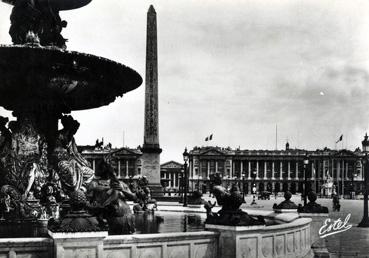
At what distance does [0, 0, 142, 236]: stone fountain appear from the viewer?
37.5ft

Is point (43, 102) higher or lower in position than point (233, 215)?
higher

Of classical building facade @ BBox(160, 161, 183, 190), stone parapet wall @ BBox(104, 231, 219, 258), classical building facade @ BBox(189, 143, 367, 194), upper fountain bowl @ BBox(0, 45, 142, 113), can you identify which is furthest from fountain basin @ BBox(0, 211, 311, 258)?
classical building facade @ BBox(160, 161, 183, 190)

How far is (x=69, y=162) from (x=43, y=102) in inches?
54.5

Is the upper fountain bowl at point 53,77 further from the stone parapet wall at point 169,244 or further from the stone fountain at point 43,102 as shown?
the stone parapet wall at point 169,244

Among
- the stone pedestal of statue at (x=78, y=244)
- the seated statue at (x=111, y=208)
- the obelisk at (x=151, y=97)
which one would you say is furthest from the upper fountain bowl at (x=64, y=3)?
the obelisk at (x=151, y=97)

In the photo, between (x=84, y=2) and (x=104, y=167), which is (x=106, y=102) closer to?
(x=84, y=2)

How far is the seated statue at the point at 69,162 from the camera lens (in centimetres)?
1264

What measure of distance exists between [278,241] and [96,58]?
505cm

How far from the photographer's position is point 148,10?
107ft

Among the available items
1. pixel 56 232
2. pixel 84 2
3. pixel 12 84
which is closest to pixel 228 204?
pixel 56 232

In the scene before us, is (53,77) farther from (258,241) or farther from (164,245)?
(258,241)

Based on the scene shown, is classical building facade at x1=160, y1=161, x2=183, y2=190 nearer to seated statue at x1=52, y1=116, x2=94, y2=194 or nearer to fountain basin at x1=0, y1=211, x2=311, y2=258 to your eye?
seated statue at x1=52, y1=116, x2=94, y2=194

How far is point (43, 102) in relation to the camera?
488 inches

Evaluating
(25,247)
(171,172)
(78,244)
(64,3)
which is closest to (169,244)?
(78,244)
